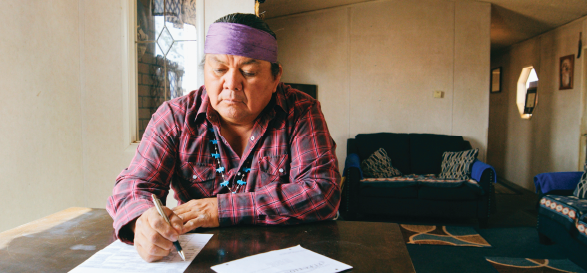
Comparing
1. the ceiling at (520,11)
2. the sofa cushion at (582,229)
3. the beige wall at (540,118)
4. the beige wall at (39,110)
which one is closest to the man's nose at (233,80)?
the beige wall at (39,110)

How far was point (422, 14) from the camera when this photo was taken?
4.75 metres

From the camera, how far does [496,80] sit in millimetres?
7191

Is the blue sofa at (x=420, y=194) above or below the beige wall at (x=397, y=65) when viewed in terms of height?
below

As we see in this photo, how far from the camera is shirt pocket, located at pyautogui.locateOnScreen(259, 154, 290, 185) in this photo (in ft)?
4.13

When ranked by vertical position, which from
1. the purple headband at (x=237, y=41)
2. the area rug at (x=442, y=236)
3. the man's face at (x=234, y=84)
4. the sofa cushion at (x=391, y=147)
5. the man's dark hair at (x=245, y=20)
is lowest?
the area rug at (x=442, y=236)

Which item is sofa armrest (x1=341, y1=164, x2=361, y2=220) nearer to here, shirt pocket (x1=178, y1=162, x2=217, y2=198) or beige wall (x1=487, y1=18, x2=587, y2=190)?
shirt pocket (x1=178, y1=162, x2=217, y2=198)

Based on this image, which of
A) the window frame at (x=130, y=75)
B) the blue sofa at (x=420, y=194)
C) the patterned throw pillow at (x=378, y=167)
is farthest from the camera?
the patterned throw pillow at (x=378, y=167)

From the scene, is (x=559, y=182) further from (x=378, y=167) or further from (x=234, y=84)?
(x=234, y=84)

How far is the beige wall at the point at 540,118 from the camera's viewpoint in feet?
15.7

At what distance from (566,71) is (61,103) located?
5.94 metres

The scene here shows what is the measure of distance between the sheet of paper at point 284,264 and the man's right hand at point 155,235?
0.46 ft

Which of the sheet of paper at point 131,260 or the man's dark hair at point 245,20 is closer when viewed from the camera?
the sheet of paper at point 131,260

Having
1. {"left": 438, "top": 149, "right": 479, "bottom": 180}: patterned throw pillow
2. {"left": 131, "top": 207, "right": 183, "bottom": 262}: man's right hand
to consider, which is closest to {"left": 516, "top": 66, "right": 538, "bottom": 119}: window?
{"left": 438, "top": 149, "right": 479, "bottom": 180}: patterned throw pillow

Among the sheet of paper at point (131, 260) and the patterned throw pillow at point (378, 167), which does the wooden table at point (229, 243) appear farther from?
the patterned throw pillow at point (378, 167)
